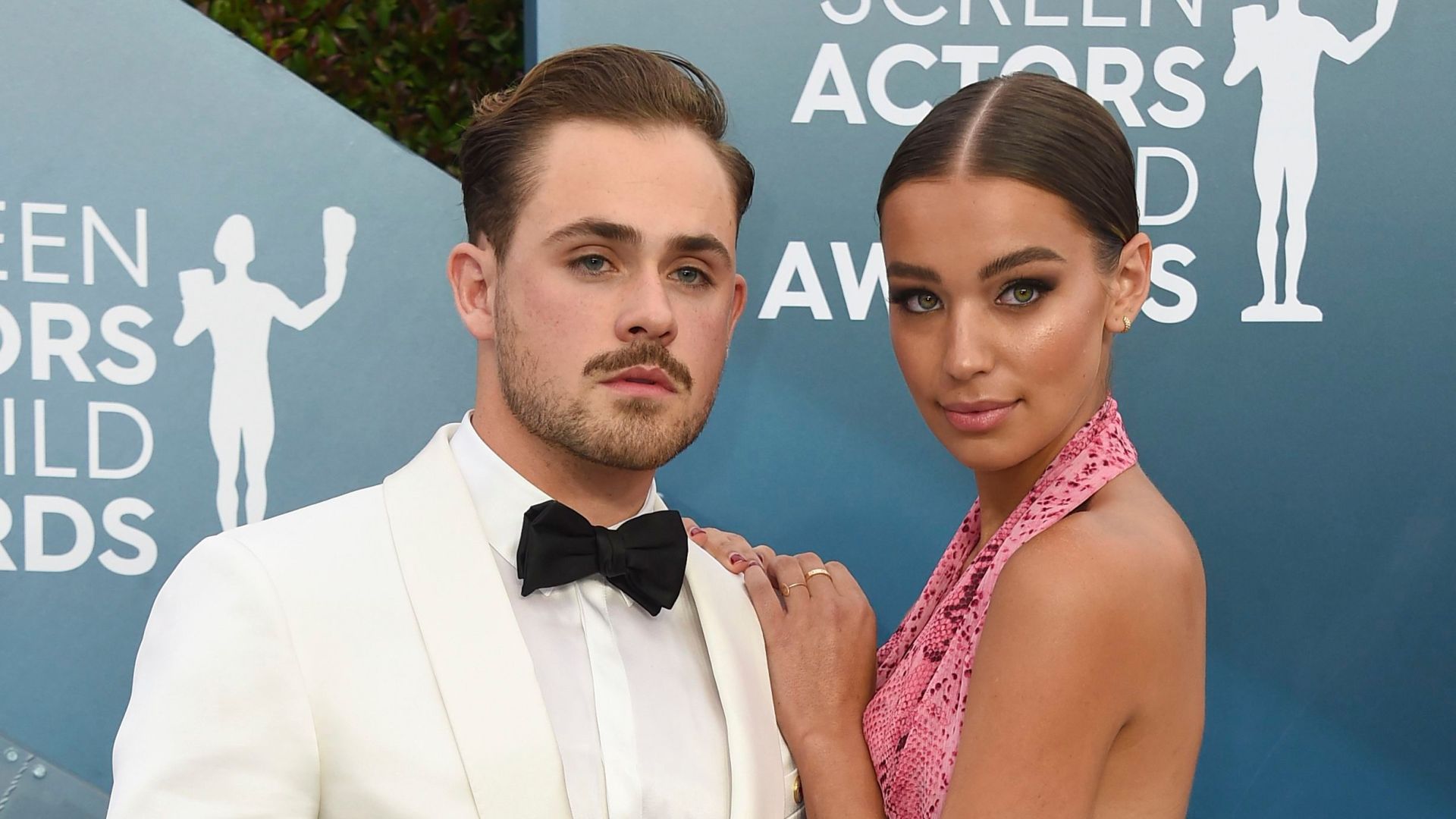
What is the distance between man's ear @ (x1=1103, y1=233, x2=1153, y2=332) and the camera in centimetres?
189

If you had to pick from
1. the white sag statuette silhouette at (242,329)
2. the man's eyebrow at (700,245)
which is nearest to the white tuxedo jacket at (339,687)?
the man's eyebrow at (700,245)

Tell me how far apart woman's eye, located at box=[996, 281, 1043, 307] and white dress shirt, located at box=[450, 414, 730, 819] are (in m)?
0.71

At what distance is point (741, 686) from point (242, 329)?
1.57 metres

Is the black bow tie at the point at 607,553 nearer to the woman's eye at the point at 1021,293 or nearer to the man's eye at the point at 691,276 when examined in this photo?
the man's eye at the point at 691,276

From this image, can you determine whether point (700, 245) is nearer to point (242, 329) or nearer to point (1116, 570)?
point (1116, 570)

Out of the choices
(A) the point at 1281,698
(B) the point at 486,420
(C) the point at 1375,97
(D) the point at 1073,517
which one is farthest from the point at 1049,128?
(A) the point at 1281,698

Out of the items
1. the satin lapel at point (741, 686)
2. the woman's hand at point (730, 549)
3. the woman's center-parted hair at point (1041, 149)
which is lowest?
the satin lapel at point (741, 686)

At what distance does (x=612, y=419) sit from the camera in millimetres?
1852

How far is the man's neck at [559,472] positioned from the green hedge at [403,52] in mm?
2100

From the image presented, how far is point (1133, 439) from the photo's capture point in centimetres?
286

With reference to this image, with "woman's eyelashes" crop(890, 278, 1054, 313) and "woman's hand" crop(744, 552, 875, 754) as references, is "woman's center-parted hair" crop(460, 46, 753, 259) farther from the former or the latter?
"woman's hand" crop(744, 552, 875, 754)

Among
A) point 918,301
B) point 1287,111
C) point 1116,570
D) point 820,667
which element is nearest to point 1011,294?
point 918,301

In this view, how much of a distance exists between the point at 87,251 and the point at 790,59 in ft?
5.30

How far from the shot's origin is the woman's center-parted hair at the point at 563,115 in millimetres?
1974
